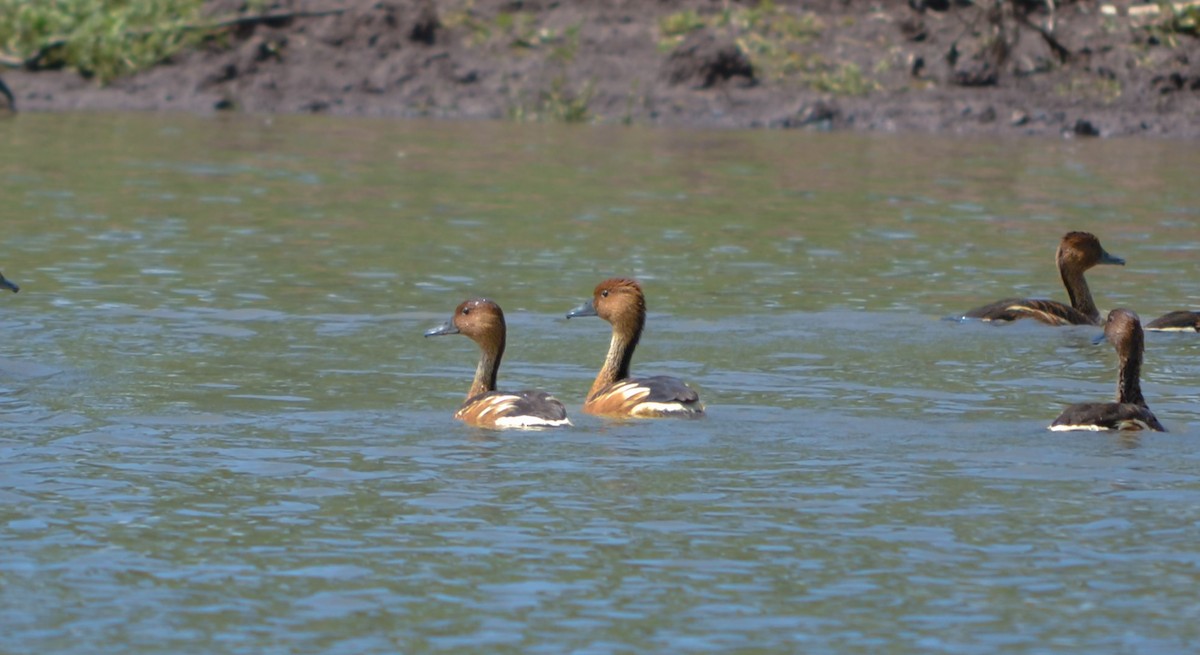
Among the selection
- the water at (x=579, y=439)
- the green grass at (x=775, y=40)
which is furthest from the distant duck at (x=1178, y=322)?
the green grass at (x=775, y=40)

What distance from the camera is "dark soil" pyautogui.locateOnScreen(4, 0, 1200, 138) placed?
2800 cm

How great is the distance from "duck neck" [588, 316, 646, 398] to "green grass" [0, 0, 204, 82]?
2086cm

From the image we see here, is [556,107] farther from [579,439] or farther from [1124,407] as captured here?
[1124,407]

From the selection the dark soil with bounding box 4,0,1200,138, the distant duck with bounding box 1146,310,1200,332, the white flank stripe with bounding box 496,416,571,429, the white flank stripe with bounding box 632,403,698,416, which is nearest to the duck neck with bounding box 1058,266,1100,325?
the distant duck with bounding box 1146,310,1200,332

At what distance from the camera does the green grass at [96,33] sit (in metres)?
30.7

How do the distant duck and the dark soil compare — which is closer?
the distant duck

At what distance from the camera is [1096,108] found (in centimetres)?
2769

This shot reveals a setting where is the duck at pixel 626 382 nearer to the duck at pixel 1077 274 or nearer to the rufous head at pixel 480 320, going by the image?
the rufous head at pixel 480 320

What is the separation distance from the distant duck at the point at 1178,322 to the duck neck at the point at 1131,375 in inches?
106

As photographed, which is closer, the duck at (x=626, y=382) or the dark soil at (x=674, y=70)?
the duck at (x=626, y=382)

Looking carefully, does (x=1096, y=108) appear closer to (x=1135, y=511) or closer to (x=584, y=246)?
(x=584, y=246)

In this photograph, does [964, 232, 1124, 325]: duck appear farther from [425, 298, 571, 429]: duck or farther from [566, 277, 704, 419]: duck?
[425, 298, 571, 429]: duck

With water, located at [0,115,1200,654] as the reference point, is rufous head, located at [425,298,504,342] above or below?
above

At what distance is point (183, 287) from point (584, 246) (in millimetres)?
3863
